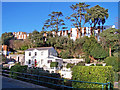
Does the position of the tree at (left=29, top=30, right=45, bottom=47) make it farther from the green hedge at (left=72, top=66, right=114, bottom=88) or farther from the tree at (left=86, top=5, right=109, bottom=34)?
the green hedge at (left=72, top=66, right=114, bottom=88)

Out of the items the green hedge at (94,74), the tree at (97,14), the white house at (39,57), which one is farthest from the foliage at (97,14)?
the green hedge at (94,74)

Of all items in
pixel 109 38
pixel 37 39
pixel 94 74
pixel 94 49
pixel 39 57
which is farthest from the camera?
pixel 37 39

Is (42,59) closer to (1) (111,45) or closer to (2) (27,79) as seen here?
(1) (111,45)

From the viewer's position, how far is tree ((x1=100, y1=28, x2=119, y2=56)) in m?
32.4

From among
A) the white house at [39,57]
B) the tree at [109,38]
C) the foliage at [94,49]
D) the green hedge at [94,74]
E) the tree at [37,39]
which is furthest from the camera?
the tree at [37,39]

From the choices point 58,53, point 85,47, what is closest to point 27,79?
point 85,47

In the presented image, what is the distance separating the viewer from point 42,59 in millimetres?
34625

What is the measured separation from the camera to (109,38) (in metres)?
33.0

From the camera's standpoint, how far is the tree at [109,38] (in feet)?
106

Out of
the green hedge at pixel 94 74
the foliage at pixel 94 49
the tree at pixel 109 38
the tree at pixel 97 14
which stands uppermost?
the tree at pixel 97 14

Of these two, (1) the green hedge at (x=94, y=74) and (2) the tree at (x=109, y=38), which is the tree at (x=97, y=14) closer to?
(2) the tree at (x=109, y=38)

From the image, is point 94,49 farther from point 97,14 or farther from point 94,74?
point 94,74

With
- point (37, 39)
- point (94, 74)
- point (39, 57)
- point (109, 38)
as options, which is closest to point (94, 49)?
point (109, 38)

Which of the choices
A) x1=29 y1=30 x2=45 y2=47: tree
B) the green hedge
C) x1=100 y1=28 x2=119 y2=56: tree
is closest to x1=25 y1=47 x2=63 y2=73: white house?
x1=29 y1=30 x2=45 y2=47: tree
